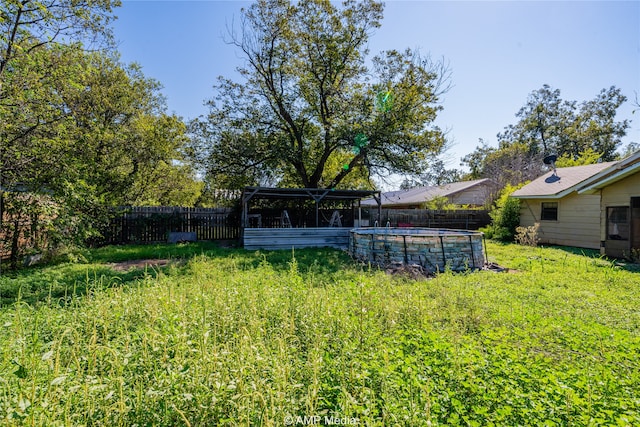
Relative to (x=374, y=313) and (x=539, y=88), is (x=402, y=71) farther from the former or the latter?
(x=539, y=88)

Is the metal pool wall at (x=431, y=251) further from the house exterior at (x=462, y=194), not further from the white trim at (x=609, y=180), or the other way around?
the house exterior at (x=462, y=194)

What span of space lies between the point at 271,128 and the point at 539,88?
1345 inches

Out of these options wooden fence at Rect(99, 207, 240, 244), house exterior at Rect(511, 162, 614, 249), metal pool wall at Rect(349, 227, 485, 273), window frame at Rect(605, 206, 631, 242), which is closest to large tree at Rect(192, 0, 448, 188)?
wooden fence at Rect(99, 207, 240, 244)

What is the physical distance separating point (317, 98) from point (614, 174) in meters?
11.8

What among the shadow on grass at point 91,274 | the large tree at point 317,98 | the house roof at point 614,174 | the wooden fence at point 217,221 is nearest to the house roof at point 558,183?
the house roof at point 614,174

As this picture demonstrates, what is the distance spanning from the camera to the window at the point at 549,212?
43.5 feet

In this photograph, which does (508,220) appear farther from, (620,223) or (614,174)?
(614,174)

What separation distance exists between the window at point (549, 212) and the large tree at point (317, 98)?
5.89 metres

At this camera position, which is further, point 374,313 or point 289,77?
point 289,77

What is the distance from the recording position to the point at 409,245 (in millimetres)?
7500

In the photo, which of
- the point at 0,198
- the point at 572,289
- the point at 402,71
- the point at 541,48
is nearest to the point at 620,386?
the point at 572,289

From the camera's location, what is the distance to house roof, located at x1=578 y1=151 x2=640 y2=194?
9109 mm

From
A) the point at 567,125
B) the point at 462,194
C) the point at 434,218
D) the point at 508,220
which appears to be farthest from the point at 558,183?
the point at 567,125

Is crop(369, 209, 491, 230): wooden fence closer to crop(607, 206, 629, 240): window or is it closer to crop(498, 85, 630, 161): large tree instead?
crop(607, 206, 629, 240): window
